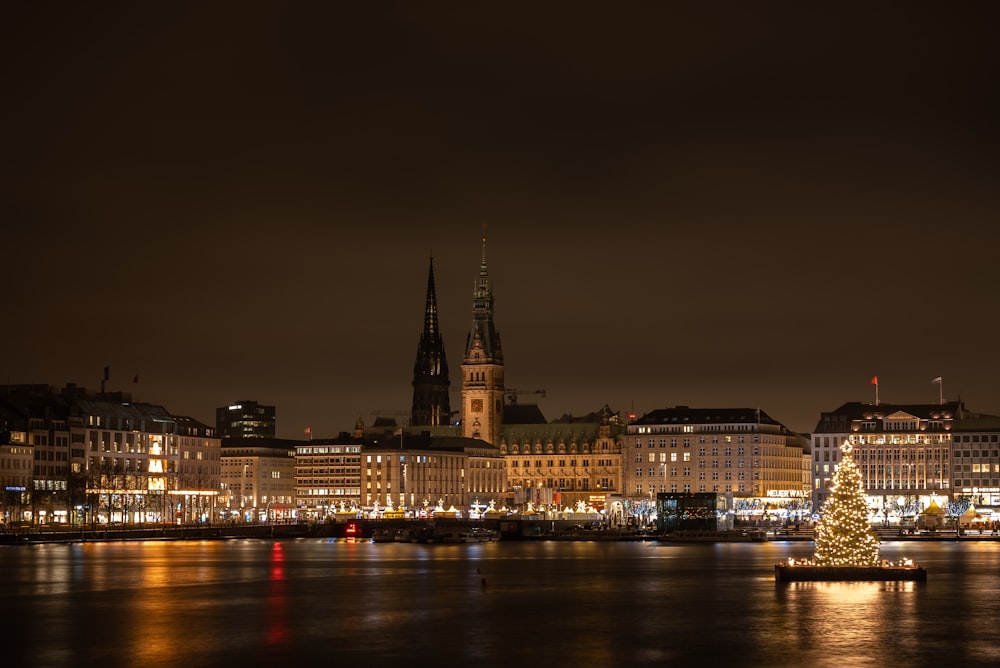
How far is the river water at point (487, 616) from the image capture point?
4412cm

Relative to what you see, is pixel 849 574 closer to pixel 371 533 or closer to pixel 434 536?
pixel 434 536

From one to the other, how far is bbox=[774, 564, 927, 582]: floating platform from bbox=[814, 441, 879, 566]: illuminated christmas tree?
1.09 ft

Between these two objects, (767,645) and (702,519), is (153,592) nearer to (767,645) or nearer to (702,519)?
(767,645)

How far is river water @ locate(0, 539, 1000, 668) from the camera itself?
4412cm

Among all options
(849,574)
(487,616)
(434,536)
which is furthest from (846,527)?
(434,536)

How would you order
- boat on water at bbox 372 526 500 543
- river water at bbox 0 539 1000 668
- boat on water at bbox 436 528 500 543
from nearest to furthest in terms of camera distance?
river water at bbox 0 539 1000 668 → boat on water at bbox 436 528 500 543 → boat on water at bbox 372 526 500 543

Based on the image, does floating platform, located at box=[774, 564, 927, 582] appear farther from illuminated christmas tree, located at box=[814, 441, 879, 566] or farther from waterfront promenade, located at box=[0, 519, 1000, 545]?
waterfront promenade, located at box=[0, 519, 1000, 545]

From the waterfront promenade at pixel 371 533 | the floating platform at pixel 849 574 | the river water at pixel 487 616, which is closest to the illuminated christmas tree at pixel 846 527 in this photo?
the floating platform at pixel 849 574

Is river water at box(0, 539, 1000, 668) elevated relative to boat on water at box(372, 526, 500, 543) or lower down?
elevated

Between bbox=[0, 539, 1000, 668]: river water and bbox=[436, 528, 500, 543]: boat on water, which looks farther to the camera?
bbox=[436, 528, 500, 543]: boat on water

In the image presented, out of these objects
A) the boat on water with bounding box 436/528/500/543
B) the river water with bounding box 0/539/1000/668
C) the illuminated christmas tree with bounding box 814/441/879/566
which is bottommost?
the boat on water with bounding box 436/528/500/543

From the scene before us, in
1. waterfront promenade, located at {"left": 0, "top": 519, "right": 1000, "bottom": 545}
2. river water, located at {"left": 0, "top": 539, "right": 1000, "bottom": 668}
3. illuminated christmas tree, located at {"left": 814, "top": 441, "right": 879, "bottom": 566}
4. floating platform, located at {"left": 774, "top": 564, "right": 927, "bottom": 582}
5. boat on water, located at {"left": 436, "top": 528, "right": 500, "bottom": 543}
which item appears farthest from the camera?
boat on water, located at {"left": 436, "top": 528, "right": 500, "bottom": 543}

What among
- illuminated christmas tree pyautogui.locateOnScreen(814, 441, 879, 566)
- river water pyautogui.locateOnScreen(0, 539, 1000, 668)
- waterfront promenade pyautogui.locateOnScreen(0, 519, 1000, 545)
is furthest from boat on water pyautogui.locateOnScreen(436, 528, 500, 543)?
illuminated christmas tree pyautogui.locateOnScreen(814, 441, 879, 566)

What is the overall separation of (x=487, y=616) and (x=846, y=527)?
19.4m
